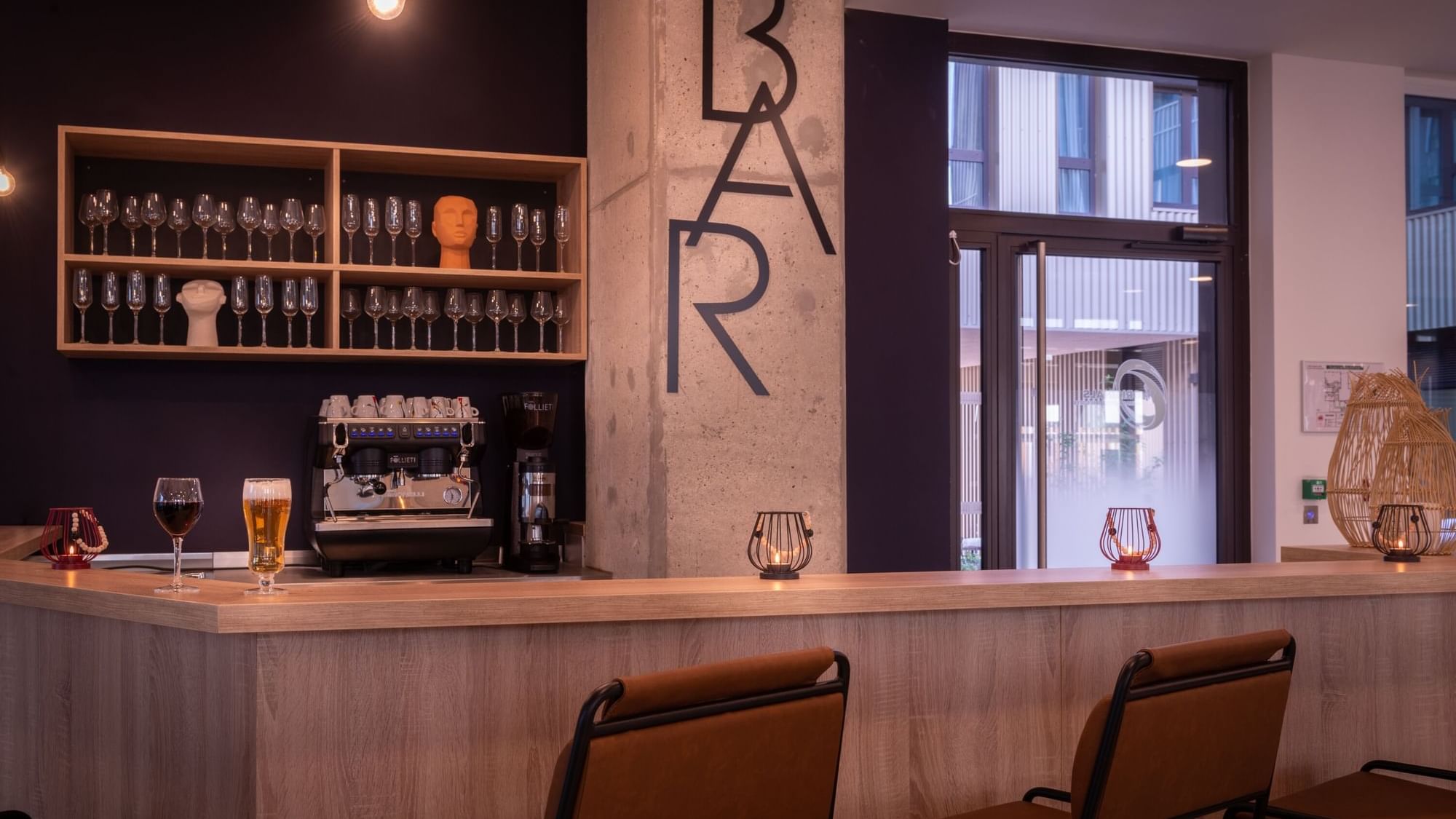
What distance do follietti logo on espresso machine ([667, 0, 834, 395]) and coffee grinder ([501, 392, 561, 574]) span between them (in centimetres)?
73

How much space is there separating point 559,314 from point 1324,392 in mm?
3108

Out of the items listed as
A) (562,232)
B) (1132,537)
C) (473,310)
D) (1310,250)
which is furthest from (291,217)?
(1310,250)

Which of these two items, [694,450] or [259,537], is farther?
[694,450]

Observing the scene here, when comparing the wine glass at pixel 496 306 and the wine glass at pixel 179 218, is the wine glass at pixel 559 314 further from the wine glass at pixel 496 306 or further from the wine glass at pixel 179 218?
the wine glass at pixel 179 218

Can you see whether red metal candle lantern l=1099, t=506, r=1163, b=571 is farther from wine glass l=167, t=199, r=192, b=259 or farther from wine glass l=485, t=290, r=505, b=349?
wine glass l=167, t=199, r=192, b=259

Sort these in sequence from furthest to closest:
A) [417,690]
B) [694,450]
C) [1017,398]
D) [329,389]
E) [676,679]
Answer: [1017,398] → [329,389] → [694,450] → [417,690] → [676,679]

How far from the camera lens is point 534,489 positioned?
4258mm

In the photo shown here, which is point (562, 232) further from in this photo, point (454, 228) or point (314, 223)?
point (314, 223)

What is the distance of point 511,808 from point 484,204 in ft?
9.86

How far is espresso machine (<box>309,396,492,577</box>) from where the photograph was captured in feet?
12.9

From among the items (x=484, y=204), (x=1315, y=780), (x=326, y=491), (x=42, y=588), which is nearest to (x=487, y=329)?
(x=484, y=204)

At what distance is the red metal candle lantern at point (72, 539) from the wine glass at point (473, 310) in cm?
200

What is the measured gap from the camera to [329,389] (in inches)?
173

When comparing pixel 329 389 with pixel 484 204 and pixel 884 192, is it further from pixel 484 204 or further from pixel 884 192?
pixel 884 192
